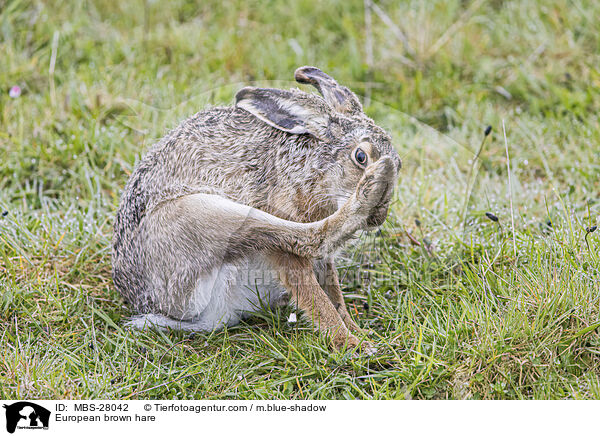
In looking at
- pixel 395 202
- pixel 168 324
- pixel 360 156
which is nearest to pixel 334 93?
pixel 360 156

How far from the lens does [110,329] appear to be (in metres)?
4.51

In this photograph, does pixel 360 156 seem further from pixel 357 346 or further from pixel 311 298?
pixel 357 346

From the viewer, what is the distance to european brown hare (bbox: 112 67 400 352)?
12.9ft

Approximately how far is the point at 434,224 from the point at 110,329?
2.45 m

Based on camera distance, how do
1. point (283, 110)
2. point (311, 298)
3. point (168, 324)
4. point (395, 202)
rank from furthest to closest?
point (395, 202), point (168, 324), point (311, 298), point (283, 110)

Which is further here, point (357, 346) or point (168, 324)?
point (168, 324)

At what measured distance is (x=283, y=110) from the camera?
4.00m

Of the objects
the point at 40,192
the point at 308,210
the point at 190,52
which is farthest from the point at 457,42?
the point at 40,192

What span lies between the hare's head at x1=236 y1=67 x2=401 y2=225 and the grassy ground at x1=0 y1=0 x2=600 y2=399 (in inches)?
25.0

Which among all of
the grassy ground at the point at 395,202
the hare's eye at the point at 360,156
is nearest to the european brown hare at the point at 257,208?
the hare's eye at the point at 360,156

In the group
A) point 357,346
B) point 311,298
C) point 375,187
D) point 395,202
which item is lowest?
point 357,346
